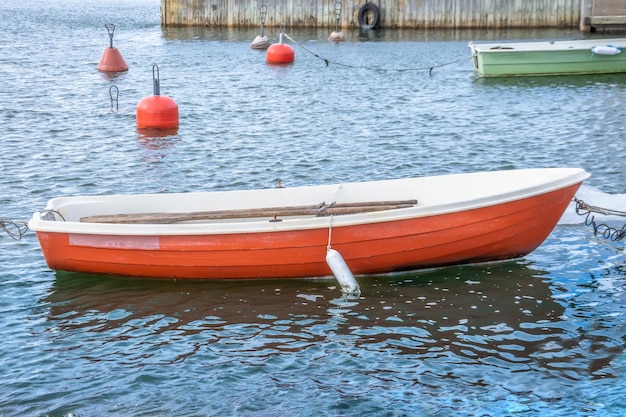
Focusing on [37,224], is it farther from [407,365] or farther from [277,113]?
[277,113]

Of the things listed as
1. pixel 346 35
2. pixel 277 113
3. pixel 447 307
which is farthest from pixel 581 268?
pixel 346 35

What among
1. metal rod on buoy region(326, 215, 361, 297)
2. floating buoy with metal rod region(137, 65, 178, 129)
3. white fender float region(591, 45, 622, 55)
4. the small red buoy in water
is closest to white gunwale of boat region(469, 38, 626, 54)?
white fender float region(591, 45, 622, 55)

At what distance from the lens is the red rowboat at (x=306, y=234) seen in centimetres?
1144

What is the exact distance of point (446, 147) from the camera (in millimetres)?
19406

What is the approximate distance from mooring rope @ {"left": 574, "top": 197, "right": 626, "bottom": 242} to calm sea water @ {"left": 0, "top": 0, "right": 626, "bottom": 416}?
0.21 m

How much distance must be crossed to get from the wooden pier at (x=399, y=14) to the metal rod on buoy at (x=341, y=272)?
29.2 meters

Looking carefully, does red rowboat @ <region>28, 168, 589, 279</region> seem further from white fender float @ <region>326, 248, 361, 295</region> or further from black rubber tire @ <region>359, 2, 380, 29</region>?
black rubber tire @ <region>359, 2, 380, 29</region>

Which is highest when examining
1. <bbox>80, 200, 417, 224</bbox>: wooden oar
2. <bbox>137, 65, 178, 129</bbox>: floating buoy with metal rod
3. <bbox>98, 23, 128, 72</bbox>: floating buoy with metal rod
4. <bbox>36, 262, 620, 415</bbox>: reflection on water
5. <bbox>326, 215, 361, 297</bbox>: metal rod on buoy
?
<bbox>98, 23, 128, 72</bbox>: floating buoy with metal rod

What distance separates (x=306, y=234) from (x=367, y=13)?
31.1m

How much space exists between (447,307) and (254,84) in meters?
18.0

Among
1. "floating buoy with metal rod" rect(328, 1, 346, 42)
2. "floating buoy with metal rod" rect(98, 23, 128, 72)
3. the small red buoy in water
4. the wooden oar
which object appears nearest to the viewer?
the wooden oar

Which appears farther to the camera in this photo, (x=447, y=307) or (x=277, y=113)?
(x=277, y=113)

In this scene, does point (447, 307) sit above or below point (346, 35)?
below

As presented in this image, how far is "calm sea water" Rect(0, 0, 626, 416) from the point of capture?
357 inches
